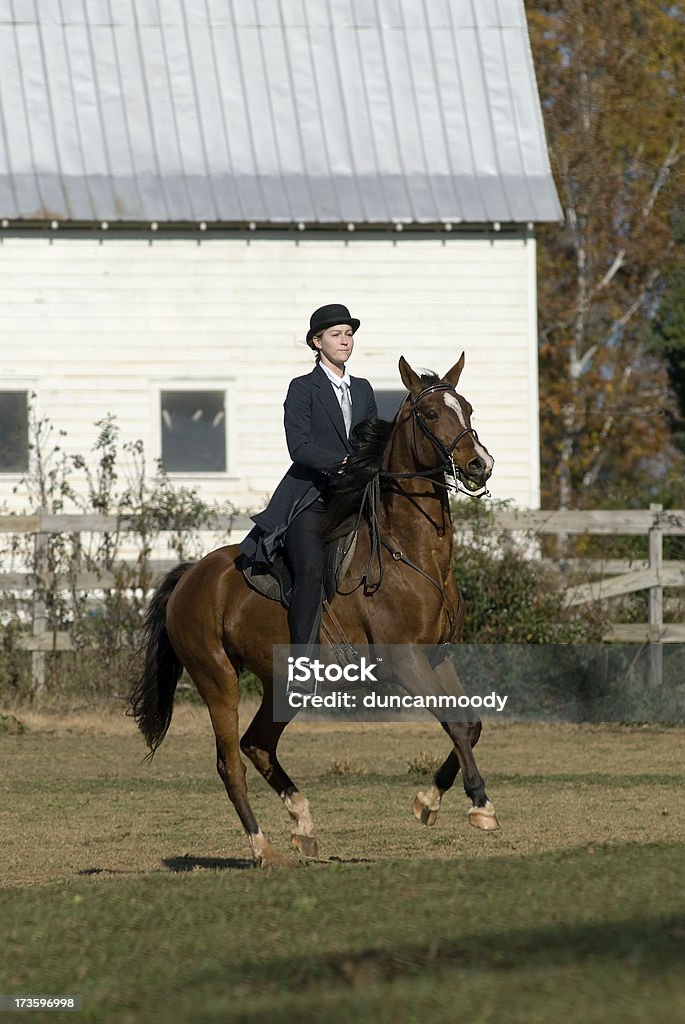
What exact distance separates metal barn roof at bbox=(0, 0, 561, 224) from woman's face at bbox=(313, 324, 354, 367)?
549 inches

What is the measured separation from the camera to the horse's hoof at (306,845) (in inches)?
377

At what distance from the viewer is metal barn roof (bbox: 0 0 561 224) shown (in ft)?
77.8

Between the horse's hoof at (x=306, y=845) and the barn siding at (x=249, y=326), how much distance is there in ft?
46.6

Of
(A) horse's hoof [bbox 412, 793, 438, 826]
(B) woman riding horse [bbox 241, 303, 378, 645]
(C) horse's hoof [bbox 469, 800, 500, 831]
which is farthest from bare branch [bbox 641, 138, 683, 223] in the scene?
(C) horse's hoof [bbox 469, 800, 500, 831]

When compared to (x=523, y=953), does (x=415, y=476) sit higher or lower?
higher

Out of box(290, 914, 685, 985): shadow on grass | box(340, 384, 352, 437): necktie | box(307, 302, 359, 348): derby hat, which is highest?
box(307, 302, 359, 348): derby hat

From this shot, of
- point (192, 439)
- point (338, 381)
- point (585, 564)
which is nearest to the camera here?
point (338, 381)

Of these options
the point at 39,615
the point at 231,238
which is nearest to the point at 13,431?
the point at 231,238

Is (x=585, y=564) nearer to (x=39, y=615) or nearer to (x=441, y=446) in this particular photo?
(x=39, y=615)

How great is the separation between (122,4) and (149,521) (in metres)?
9.99

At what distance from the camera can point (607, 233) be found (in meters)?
37.4

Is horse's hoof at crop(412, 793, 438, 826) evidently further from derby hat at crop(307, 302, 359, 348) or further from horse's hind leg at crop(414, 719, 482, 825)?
derby hat at crop(307, 302, 359, 348)

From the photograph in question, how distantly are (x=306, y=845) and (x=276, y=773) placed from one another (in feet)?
1.69

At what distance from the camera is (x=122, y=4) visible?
971 inches
